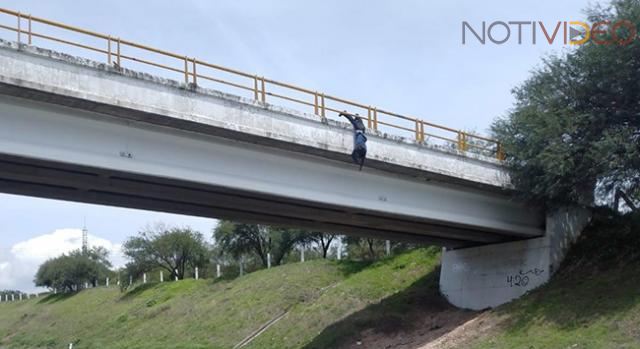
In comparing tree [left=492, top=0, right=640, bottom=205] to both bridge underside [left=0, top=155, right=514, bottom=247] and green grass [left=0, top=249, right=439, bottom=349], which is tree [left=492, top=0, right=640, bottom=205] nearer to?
bridge underside [left=0, top=155, right=514, bottom=247]

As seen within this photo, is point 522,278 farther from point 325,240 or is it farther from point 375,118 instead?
point 325,240

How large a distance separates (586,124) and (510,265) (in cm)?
654

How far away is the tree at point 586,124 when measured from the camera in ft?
78.6

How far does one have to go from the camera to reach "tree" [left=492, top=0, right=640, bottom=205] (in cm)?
2397

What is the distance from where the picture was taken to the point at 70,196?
2088 cm

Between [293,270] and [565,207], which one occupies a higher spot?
[565,207]

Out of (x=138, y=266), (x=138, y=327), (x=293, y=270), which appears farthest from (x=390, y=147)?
(x=138, y=266)

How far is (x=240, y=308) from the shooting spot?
3975 centimetres

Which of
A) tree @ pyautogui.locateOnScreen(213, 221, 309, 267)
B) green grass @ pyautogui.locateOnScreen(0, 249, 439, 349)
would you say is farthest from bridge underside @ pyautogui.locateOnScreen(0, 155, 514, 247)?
tree @ pyautogui.locateOnScreen(213, 221, 309, 267)

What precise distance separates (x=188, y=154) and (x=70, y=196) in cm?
396

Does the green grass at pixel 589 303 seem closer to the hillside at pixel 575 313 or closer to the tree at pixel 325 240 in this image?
the hillside at pixel 575 313

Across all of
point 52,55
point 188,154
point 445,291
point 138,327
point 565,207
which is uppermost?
point 52,55

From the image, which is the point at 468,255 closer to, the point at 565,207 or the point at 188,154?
the point at 565,207

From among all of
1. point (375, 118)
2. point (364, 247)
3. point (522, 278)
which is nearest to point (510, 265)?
point (522, 278)
